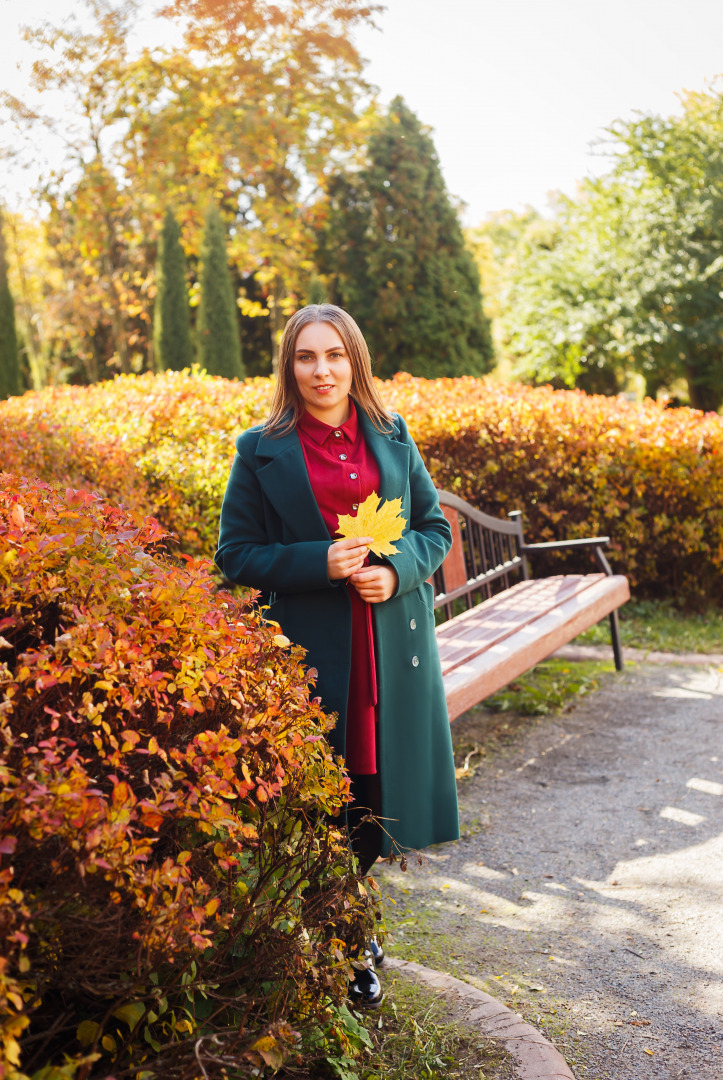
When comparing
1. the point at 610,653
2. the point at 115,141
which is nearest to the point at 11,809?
the point at 610,653

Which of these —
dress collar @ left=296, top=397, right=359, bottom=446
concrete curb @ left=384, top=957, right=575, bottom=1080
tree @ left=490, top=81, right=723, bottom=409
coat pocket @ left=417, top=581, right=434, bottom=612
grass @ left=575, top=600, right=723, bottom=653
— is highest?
tree @ left=490, top=81, right=723, bottom=409

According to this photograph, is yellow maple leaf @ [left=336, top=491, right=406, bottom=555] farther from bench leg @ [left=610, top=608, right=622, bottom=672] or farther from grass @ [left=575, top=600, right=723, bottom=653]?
grass @ [left=575, top=600, right=723, bottom=653]

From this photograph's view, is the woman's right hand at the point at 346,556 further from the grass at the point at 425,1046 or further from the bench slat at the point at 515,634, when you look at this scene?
the bench slat at the point at 515,634

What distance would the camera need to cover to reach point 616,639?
5797 mm

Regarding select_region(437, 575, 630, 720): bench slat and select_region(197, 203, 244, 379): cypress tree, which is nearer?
select_region(437, 575, 630, 720): bench slat

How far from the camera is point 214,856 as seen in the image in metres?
1.50

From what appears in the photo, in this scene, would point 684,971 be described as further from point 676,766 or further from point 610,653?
point 610,653

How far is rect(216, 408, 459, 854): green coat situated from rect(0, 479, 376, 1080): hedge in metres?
0.42

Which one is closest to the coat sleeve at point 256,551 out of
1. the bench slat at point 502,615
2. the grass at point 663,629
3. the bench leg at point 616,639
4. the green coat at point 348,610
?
the green coat at point 348,610

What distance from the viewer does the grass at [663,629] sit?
6.38 meters

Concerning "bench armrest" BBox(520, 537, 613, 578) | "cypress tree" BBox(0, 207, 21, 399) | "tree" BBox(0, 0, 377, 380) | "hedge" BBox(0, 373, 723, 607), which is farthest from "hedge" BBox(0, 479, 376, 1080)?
"cypress tree" BBox(0, 207, 21, 399)

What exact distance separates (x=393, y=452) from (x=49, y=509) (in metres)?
0.99

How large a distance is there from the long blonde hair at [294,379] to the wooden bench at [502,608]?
1.45 meters

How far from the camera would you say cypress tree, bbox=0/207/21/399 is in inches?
796
